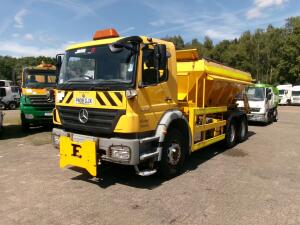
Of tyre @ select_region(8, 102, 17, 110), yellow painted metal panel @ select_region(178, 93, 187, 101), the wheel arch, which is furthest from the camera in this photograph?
tyre @ select_region(8, 102, 17, 110)

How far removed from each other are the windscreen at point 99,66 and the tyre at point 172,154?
1651 mm

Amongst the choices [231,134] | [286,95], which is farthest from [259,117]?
[286,95]

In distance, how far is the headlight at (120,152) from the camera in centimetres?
514

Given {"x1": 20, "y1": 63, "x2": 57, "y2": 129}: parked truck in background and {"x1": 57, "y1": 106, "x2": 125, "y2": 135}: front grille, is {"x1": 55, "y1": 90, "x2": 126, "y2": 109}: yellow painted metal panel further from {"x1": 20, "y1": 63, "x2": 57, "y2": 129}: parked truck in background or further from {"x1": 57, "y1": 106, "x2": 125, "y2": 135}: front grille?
{"x1": 20, "y1": 63, "x2": 57, "y2": 129}: parked truck in background

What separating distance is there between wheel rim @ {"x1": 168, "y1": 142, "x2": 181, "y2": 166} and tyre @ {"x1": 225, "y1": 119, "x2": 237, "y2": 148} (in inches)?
132

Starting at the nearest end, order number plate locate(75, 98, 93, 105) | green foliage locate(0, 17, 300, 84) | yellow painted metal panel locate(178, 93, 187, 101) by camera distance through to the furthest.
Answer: number plate locate(75, 98, 93, 105) < yellow painted metal panel locate(178, 93, 187, 101) < green foliage locate(0, 17, 300, 84)

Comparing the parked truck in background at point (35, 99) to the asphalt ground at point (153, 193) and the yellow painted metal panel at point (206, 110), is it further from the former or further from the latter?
the yellow painted metal panel at point (206, 110)

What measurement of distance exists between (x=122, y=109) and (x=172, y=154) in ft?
5.63

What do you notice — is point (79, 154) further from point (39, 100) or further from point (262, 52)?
point (262, 52)

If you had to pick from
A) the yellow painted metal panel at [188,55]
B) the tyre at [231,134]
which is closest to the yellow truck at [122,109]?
the yellow painted metal panel at [188,55]

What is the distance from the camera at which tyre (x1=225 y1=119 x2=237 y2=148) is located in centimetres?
930

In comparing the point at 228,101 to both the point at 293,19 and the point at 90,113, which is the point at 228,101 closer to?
the point at 90,113

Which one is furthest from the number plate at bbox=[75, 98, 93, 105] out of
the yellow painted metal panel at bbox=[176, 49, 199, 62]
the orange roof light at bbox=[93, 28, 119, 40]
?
the yellow painted metal panel at bbox=[176, 49, 199, 62]

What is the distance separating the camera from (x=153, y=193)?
17.8 feet
